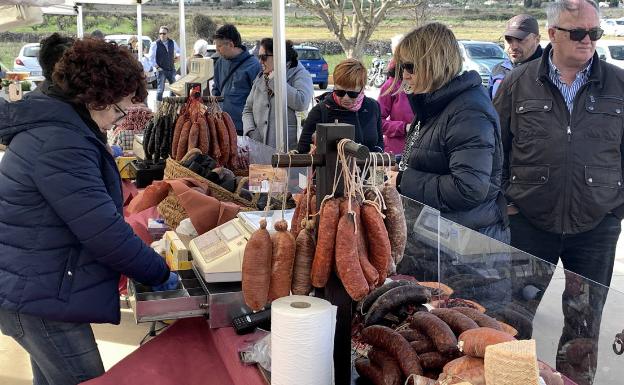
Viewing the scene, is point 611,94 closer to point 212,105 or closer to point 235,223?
point 235,223

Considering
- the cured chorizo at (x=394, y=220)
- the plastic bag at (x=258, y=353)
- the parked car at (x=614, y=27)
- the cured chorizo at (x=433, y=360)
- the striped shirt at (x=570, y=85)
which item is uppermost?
the parked car at (x=614, y=27)

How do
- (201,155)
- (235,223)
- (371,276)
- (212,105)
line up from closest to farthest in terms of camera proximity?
1. (371,276)
2. (235,223)
3. (201,155)
4. (212,105)

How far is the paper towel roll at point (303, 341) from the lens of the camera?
4.71 feet

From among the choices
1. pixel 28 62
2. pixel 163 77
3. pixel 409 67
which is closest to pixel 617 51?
pixel 163 77

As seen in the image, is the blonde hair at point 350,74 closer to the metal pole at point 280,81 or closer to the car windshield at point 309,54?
the metal pole at point 280,81

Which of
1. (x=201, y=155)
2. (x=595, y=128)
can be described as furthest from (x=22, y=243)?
(x=595, y=128)

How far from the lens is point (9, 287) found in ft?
6.85

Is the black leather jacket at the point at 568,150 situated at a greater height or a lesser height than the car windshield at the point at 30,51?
lesser

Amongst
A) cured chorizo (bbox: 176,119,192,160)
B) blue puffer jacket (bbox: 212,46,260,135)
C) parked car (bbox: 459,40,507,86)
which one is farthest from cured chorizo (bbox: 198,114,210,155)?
parked car (bbox: 459,40,507,86)

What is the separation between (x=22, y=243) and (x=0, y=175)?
0.81 ft

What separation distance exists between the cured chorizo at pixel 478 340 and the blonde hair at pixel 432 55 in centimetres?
142

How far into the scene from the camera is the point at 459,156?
2.57 meters

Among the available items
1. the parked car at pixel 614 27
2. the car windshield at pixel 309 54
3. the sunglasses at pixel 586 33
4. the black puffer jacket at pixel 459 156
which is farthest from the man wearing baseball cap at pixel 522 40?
the parked car at pixel 614 27

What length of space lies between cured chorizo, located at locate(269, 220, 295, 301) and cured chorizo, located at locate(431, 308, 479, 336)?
1.39ft
